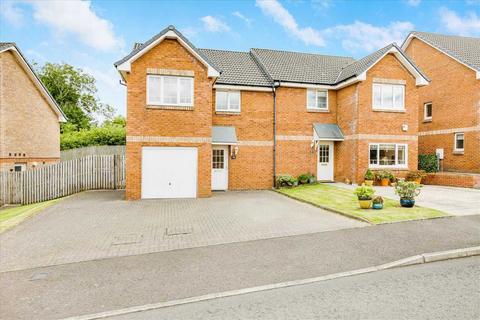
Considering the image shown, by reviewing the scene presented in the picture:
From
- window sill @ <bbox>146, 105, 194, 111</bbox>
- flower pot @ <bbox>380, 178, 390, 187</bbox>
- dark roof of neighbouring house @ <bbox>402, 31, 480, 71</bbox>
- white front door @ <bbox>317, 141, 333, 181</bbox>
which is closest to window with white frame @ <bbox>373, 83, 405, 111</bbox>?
white front door @ <bbox>317, 141, 333, 181</bbox>

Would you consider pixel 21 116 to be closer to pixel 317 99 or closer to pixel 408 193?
pixel 317 99

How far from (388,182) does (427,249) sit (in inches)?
430

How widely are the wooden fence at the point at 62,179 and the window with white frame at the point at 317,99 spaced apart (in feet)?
38.0

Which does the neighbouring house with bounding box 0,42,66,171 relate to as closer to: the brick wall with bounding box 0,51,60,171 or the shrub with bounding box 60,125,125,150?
the brick wall with bounding box 0,51,60,171

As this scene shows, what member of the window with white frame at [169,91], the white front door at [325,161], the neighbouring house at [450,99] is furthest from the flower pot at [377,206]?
the neighbouring house at [450,99]

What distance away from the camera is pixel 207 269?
19.6ft

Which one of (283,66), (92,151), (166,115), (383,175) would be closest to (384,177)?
(383,175)

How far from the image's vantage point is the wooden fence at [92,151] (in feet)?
78.1

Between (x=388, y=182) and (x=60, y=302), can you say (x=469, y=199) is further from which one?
(x=60, y=302)

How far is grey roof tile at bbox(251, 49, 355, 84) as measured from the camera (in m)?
18.2

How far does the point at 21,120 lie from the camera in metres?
18.5

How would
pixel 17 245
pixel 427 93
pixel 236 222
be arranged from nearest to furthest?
pixel 17 245, pixel 236 222, pixel 427 93

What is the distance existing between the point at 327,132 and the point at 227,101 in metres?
6.22

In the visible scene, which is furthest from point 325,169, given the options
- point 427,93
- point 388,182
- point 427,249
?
point 427,249
